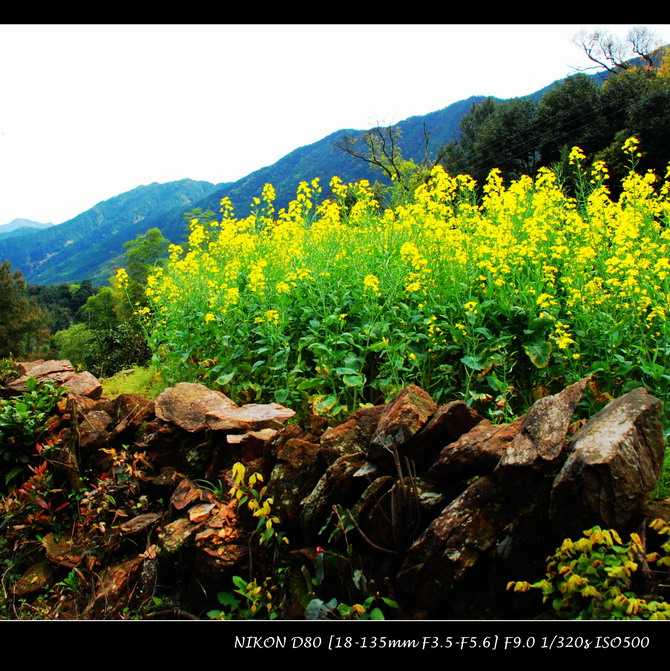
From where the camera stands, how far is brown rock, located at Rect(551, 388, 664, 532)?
1713 millimetres

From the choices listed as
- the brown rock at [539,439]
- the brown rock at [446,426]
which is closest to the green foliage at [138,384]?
the brown rock at [446,426]

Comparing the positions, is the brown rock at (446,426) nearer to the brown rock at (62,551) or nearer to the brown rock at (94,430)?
the brown rock at (62,551)

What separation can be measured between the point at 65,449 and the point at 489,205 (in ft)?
18.8

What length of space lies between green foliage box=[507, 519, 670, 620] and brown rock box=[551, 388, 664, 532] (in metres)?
0.08

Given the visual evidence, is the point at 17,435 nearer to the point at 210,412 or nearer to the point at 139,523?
the point at 139,523

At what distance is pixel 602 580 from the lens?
161 cm

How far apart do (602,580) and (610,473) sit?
364 millimetres

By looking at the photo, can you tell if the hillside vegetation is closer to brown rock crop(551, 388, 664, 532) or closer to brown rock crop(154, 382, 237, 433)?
brown rock crop(154, 382, 237, 433)

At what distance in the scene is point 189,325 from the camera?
5449 millimetres

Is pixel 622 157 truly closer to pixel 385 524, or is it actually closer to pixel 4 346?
pixel 385 524


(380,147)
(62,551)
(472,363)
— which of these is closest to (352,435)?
(472,363)

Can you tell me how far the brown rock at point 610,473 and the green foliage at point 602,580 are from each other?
0.27 ft

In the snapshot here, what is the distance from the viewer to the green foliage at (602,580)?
5.03 feet
